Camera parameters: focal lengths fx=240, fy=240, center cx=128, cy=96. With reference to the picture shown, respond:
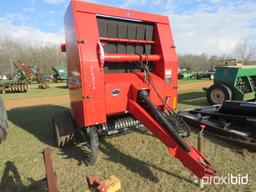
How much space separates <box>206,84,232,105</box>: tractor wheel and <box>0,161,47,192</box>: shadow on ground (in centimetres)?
623

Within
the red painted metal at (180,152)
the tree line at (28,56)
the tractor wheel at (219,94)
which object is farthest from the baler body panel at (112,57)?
the tree line at (28,56)

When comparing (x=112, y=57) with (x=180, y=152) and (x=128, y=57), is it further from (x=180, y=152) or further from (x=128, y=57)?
(x=180, y=152)

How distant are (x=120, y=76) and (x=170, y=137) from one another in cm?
154

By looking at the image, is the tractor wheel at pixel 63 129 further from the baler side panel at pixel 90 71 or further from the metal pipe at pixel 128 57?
the metal pipe at pixel 128 57

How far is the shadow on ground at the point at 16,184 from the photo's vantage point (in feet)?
10.2

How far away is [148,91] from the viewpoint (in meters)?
4.07

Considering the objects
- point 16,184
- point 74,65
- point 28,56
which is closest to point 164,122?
point 74,65

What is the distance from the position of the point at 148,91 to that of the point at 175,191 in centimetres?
171

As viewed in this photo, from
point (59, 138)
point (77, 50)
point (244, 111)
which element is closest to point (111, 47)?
point (77, 50)

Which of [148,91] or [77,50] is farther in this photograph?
[148,91]

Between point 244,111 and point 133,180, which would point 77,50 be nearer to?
point 133,180

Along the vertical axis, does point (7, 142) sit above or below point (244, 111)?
below

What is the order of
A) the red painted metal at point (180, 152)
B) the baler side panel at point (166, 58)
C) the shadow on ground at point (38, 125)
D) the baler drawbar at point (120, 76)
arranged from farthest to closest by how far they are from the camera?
the shadow on ground at point (38, 125) < the baler side panel at point (166, 58) < the baler drawbar at point (120, 76) < the red painted metal at point (180, 152)

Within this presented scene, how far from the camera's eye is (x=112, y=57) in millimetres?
3824
